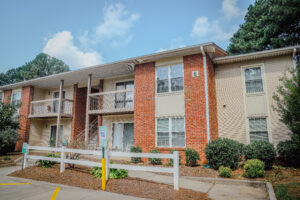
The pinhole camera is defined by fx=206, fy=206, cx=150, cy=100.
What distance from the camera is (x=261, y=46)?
19859mm

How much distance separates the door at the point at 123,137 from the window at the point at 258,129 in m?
7.47

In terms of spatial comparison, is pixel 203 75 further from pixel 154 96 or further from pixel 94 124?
pixel 94 124

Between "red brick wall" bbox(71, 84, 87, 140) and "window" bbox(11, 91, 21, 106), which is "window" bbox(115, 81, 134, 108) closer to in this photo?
"red brick wall" bbox(71, 84, 87, 140)

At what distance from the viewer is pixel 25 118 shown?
57.4ft

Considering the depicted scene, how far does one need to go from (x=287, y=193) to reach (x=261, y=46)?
17.6 m

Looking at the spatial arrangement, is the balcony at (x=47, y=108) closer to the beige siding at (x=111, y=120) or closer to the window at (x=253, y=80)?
the beige siding at (x=111, y=120)

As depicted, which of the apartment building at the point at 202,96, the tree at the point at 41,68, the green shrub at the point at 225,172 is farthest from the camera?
the tree at the point at 41,68

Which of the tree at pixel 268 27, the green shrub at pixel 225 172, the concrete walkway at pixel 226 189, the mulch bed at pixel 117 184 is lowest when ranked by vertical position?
the concrete walkway at pixel 226 189

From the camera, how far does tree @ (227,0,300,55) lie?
17109 mm

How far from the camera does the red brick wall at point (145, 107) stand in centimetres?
1157

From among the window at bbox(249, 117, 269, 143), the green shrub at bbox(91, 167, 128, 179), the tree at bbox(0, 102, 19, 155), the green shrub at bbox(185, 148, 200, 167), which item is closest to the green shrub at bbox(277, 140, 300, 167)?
the window at bbox(249, 117, 269, 143)

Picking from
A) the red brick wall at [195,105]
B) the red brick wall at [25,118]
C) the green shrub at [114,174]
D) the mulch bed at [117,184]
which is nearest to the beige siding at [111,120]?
the red brick wall at [195,105]

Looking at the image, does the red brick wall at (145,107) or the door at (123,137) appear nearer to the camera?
the red brick wall at (145,107)

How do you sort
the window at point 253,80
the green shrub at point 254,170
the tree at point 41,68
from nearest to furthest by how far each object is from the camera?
the green shrub at point 254,170 → the window at point 253,80 → the tree at point 41,68
